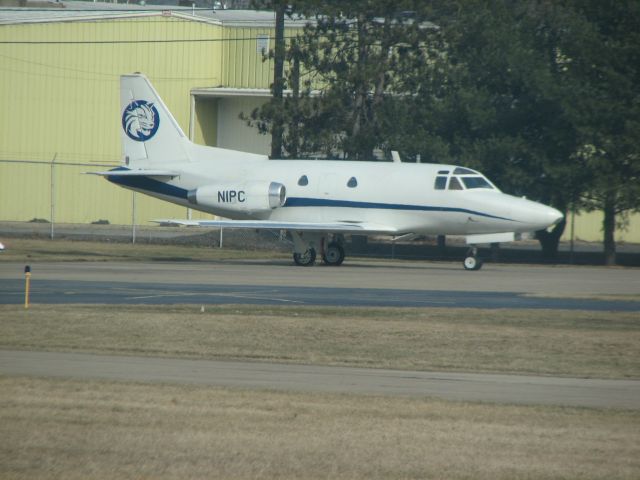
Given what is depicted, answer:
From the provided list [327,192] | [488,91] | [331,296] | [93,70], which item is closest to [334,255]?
[327,192]

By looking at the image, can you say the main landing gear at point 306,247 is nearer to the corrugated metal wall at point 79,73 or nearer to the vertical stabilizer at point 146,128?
the vertical stabilizer at point 146,128

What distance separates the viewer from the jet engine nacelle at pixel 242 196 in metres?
34.3

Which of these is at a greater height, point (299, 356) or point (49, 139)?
point (49, 139)

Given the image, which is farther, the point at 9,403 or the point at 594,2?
the point at 594,2

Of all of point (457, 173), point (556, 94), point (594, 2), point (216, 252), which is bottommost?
point (216, 252)

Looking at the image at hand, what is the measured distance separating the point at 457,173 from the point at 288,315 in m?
15.0

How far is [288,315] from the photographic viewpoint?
19.2 m

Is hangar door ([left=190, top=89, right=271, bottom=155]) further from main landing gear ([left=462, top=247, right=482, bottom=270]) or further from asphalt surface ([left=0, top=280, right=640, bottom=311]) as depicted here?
asphalt surface ([left=0, top=280, right=640, bottom=311])

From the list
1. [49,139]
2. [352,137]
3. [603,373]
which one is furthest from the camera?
[49,139]

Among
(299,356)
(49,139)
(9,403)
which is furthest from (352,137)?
(9,403)

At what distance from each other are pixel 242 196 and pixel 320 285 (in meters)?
9.23

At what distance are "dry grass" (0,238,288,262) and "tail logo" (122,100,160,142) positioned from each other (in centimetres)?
395

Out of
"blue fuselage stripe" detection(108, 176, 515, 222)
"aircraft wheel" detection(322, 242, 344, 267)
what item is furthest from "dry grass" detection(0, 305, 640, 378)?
"aircraft wheel" detection(322, 242, 344, 267)

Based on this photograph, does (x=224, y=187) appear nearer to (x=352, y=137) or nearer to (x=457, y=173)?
(x=457, y=173)
